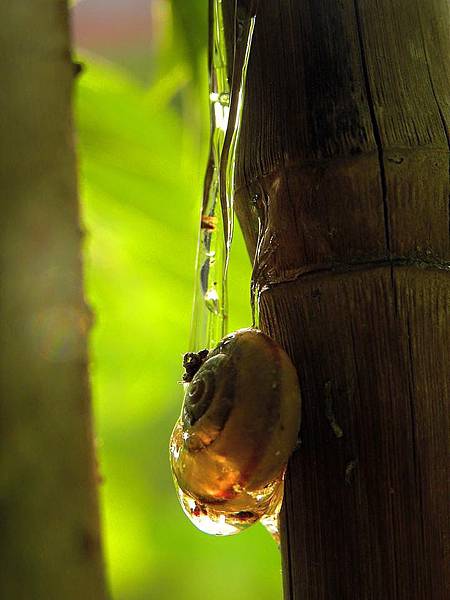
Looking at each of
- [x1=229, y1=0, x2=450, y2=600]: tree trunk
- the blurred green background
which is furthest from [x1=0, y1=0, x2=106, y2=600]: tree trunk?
[x1=229, y1=0, x2=450, y2=600]: tree trunk

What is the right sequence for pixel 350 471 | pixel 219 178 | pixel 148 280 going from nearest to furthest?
pixel 350 471, pixel 219 178, pixel 148 280

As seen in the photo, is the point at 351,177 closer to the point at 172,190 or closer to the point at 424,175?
the point at 424,175

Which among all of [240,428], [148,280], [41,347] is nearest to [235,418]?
[240,428]

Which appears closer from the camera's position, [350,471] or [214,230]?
[350,471]

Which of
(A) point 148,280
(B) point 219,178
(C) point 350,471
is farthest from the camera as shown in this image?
(A) point 148,280

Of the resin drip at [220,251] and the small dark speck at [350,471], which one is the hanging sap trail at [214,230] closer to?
the resin drip at [220,251]

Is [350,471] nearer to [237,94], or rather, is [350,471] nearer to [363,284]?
[363,284]

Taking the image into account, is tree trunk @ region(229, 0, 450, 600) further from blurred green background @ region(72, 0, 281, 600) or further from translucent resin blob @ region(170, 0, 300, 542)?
blurred green background @ region(72, 0, 281, 600)

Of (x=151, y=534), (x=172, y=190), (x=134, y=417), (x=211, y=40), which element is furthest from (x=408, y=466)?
(x=151, y=534)
